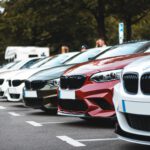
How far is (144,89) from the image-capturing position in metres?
5.87

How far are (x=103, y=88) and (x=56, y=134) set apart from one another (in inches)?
37.7

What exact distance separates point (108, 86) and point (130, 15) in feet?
84.9

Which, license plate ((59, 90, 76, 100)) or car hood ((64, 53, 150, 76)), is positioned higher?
car hood ((64, 53, 150, 76))

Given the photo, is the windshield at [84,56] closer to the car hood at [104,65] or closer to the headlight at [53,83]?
the headlight at [53,83]

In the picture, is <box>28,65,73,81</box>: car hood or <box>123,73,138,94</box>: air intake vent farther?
<box>28,65,73,81</box>: car hood

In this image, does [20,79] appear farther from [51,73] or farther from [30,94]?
[51,73]

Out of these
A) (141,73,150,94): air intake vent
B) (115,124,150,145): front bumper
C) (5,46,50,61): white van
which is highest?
(5,46,50,61): white van

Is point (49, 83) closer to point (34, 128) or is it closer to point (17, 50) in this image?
point (34, 128)

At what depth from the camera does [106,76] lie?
851 cm

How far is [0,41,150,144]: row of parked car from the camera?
5961mm

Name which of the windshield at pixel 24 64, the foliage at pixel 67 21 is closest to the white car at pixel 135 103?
the windshield at pixel 24 64

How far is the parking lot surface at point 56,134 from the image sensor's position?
711 centimetres

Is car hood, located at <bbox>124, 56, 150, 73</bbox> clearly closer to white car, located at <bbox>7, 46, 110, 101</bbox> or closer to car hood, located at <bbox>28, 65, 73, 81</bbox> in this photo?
car hood, located at <bbox>28, 65, 73, 81</bbox>

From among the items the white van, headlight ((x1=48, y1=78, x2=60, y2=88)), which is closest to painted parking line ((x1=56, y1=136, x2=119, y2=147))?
headlight ((x1=48, y1=78, x2=60, y2=88))
